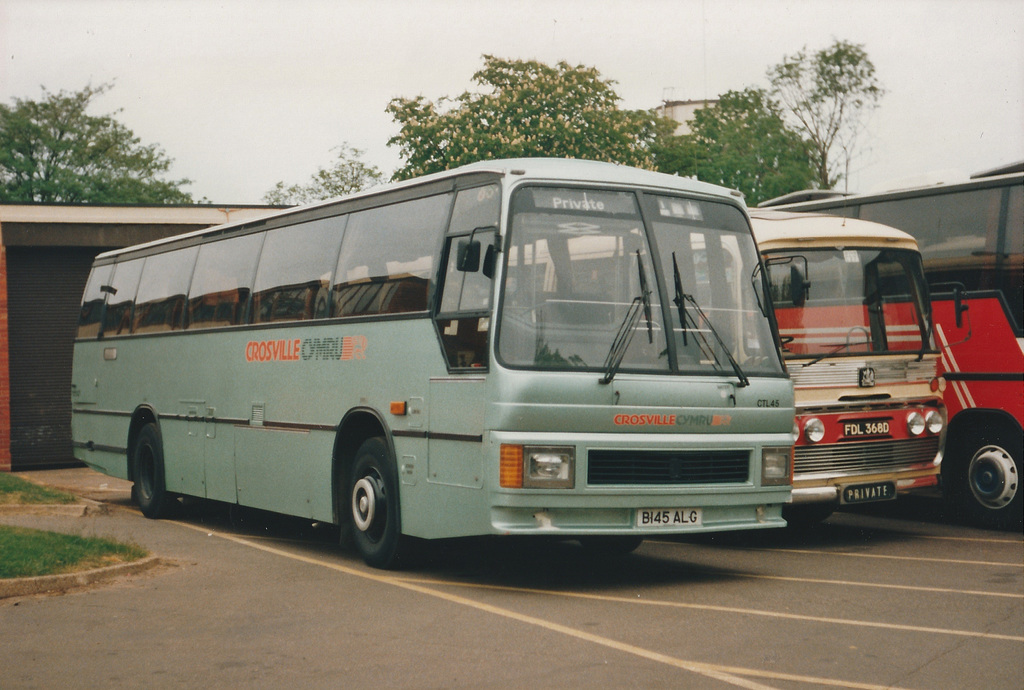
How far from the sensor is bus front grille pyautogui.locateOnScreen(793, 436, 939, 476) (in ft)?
38.5

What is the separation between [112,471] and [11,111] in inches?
1886

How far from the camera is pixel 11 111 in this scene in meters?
58.4

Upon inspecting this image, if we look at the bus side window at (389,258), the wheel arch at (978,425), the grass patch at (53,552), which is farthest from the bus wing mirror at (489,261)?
the wheel arch at (978,425)

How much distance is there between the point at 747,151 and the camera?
1864 inches

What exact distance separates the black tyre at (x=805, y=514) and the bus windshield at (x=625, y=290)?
3.30m

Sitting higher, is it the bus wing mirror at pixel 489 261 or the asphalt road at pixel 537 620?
the bus wing mirror at pixel 489 261

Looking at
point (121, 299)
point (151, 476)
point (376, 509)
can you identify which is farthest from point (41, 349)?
point (376, 509)

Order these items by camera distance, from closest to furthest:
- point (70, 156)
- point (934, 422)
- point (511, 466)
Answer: point (511, 466) < point (934, 422) < point (70, 156)

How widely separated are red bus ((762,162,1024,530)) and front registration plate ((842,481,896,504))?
143 centimetres

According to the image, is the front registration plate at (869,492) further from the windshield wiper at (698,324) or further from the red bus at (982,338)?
the windshield wiper at (698,324)

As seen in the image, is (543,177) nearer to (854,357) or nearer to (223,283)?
(854,357)

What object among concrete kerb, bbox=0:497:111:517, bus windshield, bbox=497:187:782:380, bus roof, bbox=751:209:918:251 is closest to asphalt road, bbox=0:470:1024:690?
bus windshield, bbox=497:187:782:380

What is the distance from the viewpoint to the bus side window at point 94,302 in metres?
17.0

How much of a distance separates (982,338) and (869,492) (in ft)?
8.59
